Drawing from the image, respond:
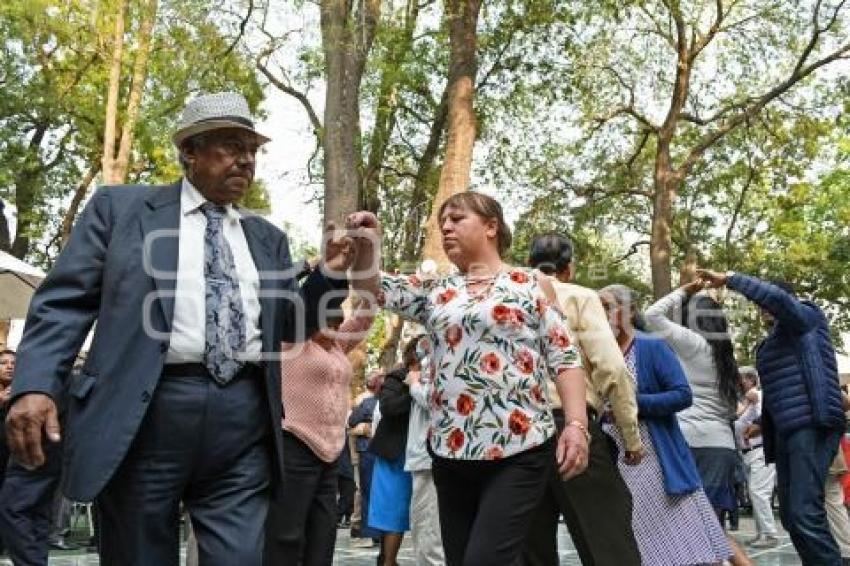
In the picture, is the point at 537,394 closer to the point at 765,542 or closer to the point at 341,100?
the point at 765,542

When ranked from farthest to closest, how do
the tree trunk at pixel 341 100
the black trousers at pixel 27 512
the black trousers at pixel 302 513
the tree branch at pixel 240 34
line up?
the tree branch at pixel 240 34, the tree trunk at pixel 341 100, the black trousers at pixel 27 512, the black trousers at pixel 302 513

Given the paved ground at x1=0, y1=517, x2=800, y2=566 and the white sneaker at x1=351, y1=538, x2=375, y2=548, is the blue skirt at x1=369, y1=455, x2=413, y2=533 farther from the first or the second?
the white sneaker at x1=351, y1=538, x2=375, y2=548

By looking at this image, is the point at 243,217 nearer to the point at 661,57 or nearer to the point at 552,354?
the point at 552,354

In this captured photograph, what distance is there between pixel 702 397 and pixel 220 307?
15.9ft

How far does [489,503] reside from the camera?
423 centimetres

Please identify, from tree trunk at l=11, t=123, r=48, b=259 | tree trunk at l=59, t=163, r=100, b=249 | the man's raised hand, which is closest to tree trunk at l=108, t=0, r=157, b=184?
tree trunk at l=59, t=163, r=100, b=249

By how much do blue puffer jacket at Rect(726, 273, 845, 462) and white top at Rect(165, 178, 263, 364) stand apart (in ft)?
12.5

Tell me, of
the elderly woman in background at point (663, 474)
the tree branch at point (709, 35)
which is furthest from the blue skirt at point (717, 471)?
the tree branch at point (709, 35)

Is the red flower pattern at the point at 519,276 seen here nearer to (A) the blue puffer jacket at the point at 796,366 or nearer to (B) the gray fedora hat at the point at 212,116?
(B) the gray fedora hat at the point at 212,116

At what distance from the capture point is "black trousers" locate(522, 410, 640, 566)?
5.43 meters

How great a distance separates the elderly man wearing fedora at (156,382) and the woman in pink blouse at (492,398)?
2.74 feet

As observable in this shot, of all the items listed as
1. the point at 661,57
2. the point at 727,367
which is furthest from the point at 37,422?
the point at 661,57

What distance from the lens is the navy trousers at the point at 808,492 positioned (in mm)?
6922

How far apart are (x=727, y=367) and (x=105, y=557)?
5.02 m
